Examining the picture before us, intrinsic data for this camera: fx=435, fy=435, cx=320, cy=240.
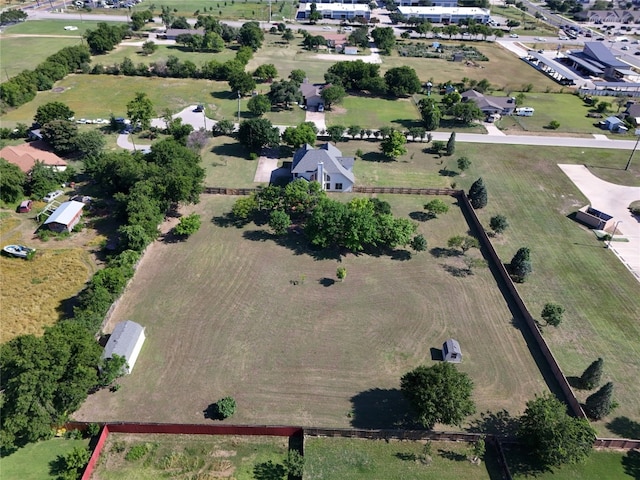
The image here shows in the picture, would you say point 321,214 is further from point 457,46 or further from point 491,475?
point 457,46

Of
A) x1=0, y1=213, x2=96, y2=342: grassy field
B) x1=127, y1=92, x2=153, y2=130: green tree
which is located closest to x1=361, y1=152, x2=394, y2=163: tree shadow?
x1=127, y1=92, x2=153, y2=130: green tree

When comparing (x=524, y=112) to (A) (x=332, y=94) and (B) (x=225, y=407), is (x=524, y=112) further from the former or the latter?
(B) (x=225, y=407)

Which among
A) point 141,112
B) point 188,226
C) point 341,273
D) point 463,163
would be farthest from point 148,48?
point 341,273

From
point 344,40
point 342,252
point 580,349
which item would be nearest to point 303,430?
point 342,252

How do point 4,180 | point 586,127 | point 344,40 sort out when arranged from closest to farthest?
point 4,180, point 586,127, point 344,40

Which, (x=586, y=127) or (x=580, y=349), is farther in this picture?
(x=586, y=127)

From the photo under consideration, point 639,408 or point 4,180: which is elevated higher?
point 4,180
